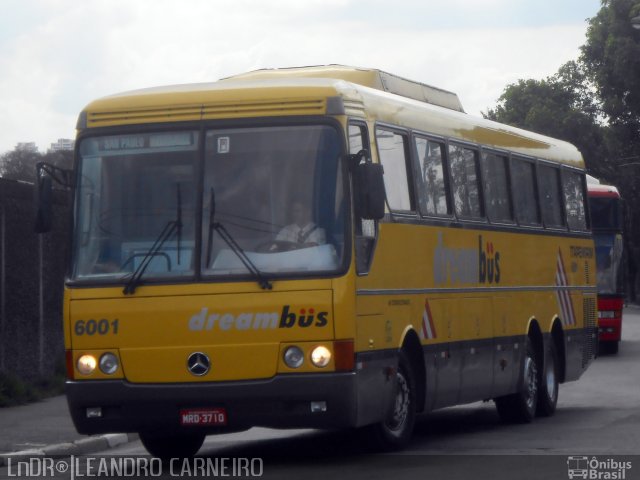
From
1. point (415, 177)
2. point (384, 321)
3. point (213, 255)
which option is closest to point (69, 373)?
point (213, 255)

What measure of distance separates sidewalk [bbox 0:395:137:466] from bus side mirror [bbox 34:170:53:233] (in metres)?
2.37

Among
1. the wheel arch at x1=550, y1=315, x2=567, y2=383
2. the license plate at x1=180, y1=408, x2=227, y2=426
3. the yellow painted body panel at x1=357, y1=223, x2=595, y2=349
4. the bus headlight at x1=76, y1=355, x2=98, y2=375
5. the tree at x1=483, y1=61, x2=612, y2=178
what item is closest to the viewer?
the license plate at x1=180, y1=408, x2=227, y2=426

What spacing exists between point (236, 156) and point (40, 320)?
9823 mm

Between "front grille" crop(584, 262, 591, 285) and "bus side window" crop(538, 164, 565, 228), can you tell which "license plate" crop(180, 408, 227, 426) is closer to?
"bus side window" crop(538, 164, 565, 228)

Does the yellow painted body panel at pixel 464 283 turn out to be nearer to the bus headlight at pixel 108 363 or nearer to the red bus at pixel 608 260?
the bus headlight at pixel 108 363

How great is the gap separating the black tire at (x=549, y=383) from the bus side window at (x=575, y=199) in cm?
199

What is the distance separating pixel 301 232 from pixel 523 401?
608 cm

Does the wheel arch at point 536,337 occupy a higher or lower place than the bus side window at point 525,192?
lower

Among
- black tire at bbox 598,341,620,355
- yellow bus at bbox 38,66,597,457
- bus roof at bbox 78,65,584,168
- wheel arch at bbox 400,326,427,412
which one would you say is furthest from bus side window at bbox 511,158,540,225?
black tire at bbox 598,341,620,355

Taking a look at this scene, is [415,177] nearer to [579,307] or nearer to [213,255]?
[213,255]

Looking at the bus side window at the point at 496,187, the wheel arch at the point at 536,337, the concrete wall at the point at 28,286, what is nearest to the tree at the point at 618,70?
the concrete wall at the point at 28,286

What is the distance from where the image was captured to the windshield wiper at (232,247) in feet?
38.9

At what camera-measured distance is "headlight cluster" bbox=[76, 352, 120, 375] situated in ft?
40.0

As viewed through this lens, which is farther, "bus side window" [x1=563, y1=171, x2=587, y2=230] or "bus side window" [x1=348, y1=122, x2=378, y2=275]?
"bus side window" [x1=563, y1=171, x2=587, y2=230]
